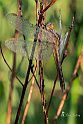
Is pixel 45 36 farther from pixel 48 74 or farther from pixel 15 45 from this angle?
pixel 48 74

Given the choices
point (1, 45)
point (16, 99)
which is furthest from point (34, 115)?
point (1, 45)

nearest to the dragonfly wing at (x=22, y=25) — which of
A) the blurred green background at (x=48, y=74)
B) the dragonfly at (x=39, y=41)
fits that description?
the dragonfly at (x=39, y=41)

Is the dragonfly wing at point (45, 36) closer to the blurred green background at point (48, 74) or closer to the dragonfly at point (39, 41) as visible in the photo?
the dragonfly at point (39, 41)

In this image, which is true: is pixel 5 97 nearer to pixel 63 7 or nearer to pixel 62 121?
pixel 62 121

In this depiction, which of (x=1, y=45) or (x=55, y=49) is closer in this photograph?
(x=55, y=49)

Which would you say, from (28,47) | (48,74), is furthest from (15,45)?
(48,74)
